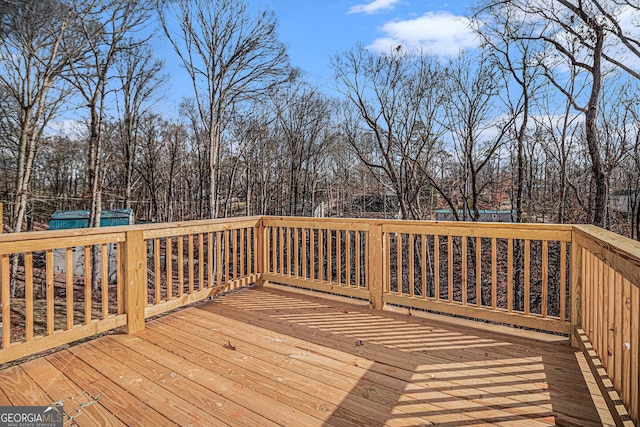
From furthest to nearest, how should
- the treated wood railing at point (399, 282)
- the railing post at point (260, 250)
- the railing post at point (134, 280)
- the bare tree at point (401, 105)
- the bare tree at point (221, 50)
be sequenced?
the bare tree at point (401, 105)
the bare tree at point (221, 50)
the railing post at point (260, 250)
the railing post at point (134, 280)
the treated wood railing at point (399, 282)

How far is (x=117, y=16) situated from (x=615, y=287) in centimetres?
1099

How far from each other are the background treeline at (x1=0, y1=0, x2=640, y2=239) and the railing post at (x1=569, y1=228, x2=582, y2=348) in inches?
212

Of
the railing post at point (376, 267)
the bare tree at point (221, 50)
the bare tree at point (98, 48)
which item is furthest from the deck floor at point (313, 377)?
the bare tree at point (98, 48)

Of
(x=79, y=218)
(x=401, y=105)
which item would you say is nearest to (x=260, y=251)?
(x=401, y=105)

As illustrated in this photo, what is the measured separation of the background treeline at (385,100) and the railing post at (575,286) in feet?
17.7

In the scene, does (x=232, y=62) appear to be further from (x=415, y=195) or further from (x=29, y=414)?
(x=29, y=414)

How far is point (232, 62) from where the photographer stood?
8.48 m

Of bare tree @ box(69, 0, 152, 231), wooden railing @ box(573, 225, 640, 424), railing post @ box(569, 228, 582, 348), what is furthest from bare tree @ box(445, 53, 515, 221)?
bare tree @ box(69, 0, 152, 231)

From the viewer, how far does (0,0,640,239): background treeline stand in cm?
770

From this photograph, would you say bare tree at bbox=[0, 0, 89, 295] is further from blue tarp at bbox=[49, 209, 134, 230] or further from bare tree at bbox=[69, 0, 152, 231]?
blue tarp at bbox=[49, 209, 134, 230]

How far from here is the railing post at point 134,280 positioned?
9.08ft

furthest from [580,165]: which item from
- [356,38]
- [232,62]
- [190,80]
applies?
[190,80]

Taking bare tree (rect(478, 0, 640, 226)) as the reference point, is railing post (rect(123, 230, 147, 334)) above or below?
below

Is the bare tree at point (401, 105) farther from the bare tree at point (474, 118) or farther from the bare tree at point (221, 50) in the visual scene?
the bare tree at point (221, 50)
